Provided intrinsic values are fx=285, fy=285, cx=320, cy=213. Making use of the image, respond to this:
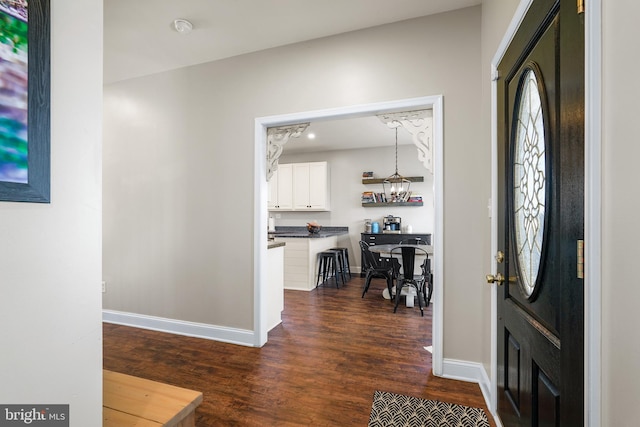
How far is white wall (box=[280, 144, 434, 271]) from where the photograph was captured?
6133 millimetres

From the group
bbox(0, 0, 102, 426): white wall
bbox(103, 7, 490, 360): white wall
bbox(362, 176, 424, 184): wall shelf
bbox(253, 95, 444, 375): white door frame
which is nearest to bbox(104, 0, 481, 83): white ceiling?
bbox(103, 7, 490, 360): white wall

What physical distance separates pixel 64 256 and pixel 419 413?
200 centimetres

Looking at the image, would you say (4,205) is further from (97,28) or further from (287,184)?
(287,184)

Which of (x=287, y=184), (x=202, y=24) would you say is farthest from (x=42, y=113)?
(x=287, y=184)

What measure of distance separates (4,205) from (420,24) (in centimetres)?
273

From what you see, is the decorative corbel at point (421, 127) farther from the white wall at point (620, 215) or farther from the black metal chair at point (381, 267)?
the black metal chair at point (381, 267)

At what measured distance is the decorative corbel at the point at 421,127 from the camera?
7.78 feet

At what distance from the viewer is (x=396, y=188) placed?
6.12m

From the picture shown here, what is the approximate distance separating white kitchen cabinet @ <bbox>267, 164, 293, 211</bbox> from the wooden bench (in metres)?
5.32

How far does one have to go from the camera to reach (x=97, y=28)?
0.88 meters

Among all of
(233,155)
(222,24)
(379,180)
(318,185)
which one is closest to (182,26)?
(222,24)

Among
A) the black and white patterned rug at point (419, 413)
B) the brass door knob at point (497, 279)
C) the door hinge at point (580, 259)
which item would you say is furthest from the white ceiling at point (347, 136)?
the door hinge at point (580, 259)

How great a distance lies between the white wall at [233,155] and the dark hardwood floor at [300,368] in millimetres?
310

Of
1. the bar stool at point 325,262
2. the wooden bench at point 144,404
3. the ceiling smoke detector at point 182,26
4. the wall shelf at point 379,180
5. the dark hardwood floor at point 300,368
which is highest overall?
the ceiling smoke detector at point 182,26
